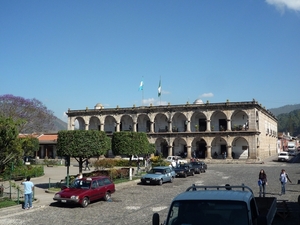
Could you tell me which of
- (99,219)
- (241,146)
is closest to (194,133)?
(241,146)

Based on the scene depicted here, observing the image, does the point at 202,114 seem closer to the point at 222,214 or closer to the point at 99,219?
the point at 99,219

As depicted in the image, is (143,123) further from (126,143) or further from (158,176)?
(158,176)

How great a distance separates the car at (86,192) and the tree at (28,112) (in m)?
34.4

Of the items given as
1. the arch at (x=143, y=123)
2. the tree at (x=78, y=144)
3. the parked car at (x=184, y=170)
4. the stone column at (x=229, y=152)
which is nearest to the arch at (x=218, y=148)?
the stone column at (x=229, y=152)

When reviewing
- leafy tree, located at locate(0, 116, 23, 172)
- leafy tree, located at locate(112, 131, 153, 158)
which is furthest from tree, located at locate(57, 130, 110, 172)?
leafy tree, located at locate(112, 131, 153, 158)

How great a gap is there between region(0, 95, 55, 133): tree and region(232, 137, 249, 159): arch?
2836cm

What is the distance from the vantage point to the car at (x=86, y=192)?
16109mm

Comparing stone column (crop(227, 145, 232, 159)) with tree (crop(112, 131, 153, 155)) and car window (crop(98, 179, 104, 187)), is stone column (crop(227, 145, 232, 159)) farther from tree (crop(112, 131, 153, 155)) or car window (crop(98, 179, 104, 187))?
car window (crop(98, 179, 104, 187))

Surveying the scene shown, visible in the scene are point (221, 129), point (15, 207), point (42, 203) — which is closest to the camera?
point (15, 207)

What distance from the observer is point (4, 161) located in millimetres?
16750

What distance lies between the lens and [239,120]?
53.2 metres

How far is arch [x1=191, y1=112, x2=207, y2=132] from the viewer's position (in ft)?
181

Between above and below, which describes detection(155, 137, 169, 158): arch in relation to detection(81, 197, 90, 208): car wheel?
above

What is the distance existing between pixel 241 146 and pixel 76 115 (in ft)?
92.3
